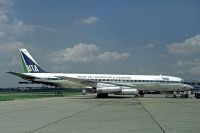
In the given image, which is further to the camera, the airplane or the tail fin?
the tail fin

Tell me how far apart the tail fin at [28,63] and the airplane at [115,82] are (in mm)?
3336

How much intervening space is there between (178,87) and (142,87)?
18.3ft

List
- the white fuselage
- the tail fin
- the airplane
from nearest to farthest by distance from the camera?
the airplane, the white fuselage, the tail fin

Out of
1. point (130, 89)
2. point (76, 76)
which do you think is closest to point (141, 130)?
point (130, 89)

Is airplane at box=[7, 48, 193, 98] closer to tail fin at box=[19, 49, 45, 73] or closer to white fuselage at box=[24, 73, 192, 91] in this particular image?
white fuselage at box=[24, 73, 192, 91]

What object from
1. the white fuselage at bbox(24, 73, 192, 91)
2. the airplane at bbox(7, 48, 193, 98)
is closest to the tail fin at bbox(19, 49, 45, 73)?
the airplane at bbox(7, 48, 193, 98)

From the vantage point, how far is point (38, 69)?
61.5 m

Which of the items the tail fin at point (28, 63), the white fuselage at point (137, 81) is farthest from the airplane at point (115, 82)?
the tail fin at point (28, 63)

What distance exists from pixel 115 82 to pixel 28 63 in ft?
56.3

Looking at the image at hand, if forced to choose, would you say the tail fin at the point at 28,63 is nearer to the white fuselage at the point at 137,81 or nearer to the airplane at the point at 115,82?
the airplane at the point at 115,82

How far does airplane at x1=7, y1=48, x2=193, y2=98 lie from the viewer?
5159cm

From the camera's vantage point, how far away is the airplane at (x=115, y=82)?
5159 cm

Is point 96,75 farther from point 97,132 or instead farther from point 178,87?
point 97,132

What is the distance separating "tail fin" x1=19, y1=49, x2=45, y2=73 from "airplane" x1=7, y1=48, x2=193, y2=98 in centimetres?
334
